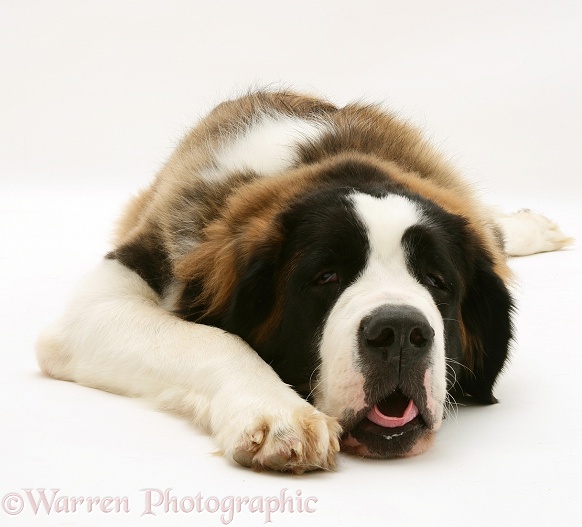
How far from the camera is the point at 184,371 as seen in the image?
3.22 metres

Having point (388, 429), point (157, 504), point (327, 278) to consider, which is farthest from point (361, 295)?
point (157, 504)

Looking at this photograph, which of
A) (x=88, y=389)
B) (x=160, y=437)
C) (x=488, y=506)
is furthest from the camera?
(x=88, y=389)

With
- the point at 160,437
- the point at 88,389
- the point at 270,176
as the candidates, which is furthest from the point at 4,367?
the point at 270,176

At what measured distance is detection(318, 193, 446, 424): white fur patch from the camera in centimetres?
284

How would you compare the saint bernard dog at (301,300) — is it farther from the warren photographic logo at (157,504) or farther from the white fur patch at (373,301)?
the warren photographic logo at (157,504)

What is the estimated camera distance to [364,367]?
2795 millimetres

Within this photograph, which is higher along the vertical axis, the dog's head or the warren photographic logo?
the dog's head

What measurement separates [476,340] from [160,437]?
48.8 inches

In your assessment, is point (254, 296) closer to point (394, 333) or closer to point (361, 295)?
point (361, 295)

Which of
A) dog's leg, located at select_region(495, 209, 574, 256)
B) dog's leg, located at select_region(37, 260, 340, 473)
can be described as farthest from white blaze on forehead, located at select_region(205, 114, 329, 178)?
dog's leg, located at select_region(495, 209, 574, 256)

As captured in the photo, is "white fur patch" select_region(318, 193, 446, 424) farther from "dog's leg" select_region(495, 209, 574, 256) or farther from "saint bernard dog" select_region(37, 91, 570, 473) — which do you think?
"dog's leg" select_region(495, 209, 574, 256)

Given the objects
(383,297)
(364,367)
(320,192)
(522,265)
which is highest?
(320,192)

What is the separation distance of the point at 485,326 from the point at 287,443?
1116mm

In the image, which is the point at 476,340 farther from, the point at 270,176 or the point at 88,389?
the point at 88,389
